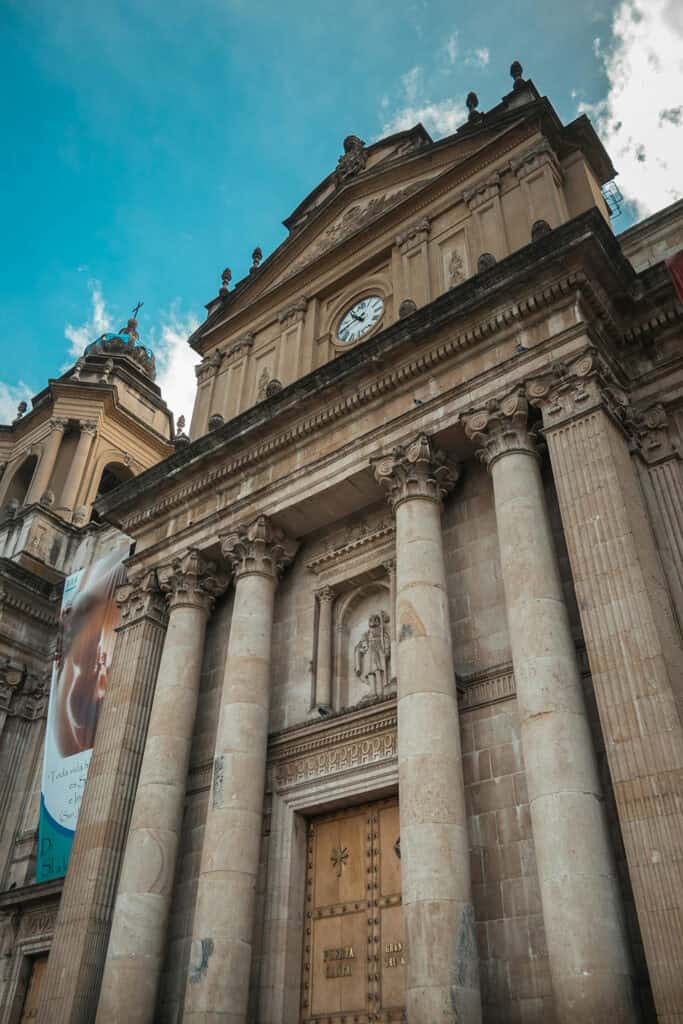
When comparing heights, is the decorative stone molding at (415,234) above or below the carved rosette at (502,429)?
above

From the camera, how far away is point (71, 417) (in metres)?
29.9

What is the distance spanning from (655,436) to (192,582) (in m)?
8.80

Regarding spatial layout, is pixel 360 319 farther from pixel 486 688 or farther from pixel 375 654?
pixel 486 688

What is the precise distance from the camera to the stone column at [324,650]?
47.1 ft

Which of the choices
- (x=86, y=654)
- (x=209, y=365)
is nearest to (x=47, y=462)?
(x=209, y=365)

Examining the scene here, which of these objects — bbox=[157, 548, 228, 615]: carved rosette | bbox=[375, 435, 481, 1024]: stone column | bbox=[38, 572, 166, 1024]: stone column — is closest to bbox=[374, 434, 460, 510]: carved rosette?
bbox=[375, 435, 481, 1024]: stone column

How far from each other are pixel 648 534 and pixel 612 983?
5433 millimetres

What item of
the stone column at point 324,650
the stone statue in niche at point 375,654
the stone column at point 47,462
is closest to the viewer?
the stone statue in niche at point 375,654

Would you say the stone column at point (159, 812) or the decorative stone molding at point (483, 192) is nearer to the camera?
the stone column at point (159, 812)

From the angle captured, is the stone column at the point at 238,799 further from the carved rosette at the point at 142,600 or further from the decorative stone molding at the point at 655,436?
the decorative stone molding at the point at 655,436

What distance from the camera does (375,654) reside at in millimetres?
14336

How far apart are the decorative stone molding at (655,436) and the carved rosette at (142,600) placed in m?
9.63

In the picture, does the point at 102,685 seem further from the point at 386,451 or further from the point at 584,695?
the point at 584,695

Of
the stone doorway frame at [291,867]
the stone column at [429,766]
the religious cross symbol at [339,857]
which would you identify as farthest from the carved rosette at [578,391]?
the religious cross symbol at [339,857]
